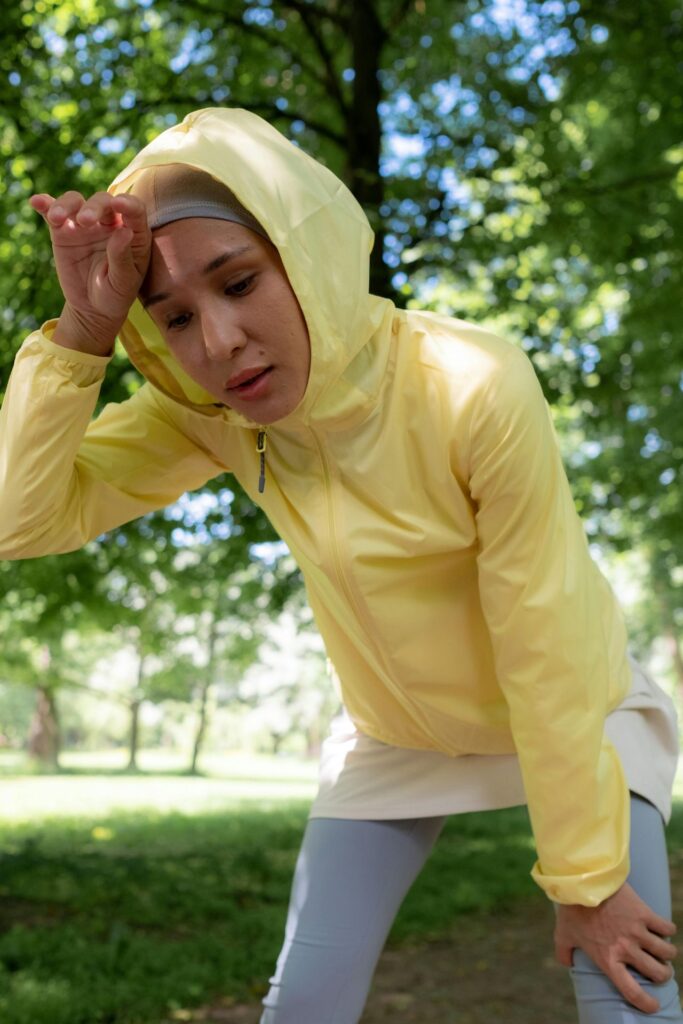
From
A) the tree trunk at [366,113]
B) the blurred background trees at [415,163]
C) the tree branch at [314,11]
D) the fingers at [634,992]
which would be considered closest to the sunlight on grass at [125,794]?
the blurred background trees at [415,163]

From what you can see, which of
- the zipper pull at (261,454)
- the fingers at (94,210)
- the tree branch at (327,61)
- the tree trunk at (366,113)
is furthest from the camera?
the tree branch at (327,61)

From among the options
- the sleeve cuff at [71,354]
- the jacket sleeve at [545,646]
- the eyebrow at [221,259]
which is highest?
the eyebrow at [221,259]

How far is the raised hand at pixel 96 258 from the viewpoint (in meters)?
1.95

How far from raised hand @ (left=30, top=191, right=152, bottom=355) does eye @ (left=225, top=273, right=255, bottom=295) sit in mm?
164

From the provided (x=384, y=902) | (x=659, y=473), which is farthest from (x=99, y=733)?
(x=384, y=902)

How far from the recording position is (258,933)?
627 cm

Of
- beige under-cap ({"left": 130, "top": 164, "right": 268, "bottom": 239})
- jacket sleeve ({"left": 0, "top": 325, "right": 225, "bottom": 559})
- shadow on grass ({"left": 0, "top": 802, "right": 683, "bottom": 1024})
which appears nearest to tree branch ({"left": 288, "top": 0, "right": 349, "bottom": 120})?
shadow on grass ({"left": 0, "top": 802, "right": 683, "bottom": 1024})

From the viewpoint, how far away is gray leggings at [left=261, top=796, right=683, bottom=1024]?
218 cm

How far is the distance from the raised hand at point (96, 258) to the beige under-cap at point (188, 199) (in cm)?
6

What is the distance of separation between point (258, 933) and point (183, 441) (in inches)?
178

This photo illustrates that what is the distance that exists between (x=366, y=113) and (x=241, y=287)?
6.49 metres

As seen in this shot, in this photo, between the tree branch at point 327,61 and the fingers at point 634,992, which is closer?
the fingers at point 634,992

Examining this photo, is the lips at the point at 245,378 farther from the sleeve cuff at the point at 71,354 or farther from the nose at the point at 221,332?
the sleeve cuff at the point at 71,354

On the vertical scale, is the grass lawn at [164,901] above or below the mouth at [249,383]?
below
